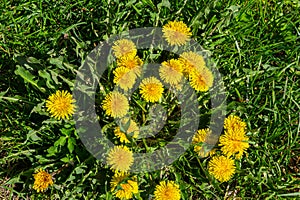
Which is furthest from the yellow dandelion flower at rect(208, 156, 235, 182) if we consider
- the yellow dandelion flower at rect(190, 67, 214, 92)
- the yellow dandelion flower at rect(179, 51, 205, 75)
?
the yellow dandelion flower at rect(179, 51, 205, 75)

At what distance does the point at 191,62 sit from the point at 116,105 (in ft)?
1.48

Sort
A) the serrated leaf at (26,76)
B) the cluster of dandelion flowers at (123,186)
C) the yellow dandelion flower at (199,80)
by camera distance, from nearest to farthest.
A: the cluster of dandelion flowers at (123,186) < the yellow dandelion flower at (199,80) < the serrated leaf at (26,76)

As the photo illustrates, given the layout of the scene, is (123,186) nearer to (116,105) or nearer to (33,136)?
(116,105)

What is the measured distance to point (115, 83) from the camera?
2336 mm

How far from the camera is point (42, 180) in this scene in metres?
2.31

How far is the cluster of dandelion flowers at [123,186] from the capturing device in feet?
7.07

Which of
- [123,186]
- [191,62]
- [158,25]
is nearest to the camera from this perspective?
[123,186]

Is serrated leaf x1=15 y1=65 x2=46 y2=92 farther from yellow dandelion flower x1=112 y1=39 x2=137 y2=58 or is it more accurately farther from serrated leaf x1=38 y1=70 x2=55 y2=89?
yellow dandelion flower x1=112 y1=39 x2=137 y2=58

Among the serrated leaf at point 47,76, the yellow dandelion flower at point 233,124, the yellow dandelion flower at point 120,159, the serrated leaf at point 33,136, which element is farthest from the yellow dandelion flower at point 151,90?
the serrated leaf at point 33,136

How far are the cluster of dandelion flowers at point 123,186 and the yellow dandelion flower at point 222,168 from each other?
414mm

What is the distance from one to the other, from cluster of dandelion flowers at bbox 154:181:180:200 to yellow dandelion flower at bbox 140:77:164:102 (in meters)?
0.44

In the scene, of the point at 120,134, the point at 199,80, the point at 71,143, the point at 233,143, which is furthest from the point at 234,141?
the point at 71,143

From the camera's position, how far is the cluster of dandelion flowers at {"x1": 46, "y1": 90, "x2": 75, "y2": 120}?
2223 mm

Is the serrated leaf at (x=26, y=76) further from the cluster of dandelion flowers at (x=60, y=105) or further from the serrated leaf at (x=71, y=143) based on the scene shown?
the serrated leaf at (x=71, y=143)
